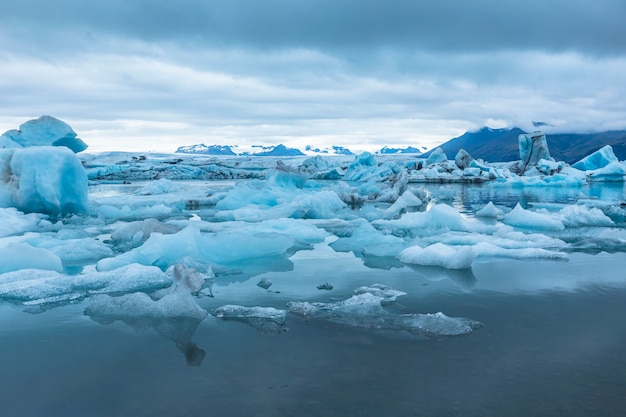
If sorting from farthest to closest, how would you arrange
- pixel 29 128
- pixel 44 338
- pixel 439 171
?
1. pixel 439 171
2. pixel 29 128
3. pixel 44 338

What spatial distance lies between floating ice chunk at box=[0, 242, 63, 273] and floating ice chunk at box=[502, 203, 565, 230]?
303 inches

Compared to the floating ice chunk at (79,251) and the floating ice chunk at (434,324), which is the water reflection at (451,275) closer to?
the floating ice chunk at (434,324)

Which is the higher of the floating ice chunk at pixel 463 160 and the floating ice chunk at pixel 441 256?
the floating ice chunk at pixel 463 160

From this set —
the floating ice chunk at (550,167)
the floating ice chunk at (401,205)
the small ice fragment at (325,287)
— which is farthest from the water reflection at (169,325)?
the floating ice chunk at (550,167)

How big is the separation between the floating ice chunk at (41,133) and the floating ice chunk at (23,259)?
1172cm

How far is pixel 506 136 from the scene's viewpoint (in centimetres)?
12056

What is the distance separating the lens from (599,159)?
3375cm

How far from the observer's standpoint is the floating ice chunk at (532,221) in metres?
8.91

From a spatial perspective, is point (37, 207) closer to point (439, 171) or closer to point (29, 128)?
point (29, 128)

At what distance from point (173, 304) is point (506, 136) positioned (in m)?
127

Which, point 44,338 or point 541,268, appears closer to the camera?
point 44,338

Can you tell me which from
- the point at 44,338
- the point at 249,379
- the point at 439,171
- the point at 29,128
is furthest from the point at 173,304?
the point at 439,171

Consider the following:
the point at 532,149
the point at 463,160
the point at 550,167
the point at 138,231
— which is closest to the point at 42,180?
the point at 138,231

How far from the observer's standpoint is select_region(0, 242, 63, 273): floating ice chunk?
5344 millimetres
